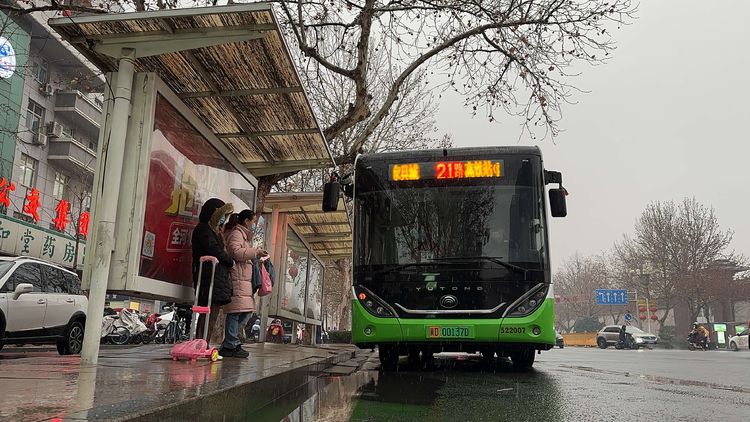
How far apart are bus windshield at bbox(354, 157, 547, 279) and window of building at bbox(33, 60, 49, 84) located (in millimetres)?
27273

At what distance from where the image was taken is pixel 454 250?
24.5 ft

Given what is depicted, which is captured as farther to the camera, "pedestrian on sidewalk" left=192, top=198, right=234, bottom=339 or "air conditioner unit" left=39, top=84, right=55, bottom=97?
"air conditioner unit" left=39, top=84, right=55, bottom=97

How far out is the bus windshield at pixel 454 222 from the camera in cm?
740

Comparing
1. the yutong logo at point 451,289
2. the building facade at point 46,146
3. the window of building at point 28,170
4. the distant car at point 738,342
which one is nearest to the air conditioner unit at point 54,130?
the building facade at point 46,146

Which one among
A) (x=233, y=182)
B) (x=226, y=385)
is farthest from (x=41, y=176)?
(x=226, y=385)

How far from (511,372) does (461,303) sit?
163 cm

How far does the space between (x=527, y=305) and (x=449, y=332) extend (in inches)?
40.2

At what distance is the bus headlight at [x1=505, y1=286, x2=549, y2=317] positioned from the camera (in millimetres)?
7117

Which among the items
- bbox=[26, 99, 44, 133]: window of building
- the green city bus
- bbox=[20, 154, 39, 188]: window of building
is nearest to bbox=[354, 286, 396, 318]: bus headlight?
the green city bus

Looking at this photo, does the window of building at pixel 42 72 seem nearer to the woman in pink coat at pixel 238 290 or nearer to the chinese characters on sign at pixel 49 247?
the chinese characters on sign at pixel 49 247

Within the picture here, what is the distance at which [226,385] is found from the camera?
3.57m

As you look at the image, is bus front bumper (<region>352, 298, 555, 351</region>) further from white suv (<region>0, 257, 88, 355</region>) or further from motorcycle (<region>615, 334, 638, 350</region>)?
motorcycle (<region>615, 334, 638, 350</region>)

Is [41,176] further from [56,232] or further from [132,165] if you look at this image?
[132,165]

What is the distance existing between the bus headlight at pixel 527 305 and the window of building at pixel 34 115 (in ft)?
90.5
